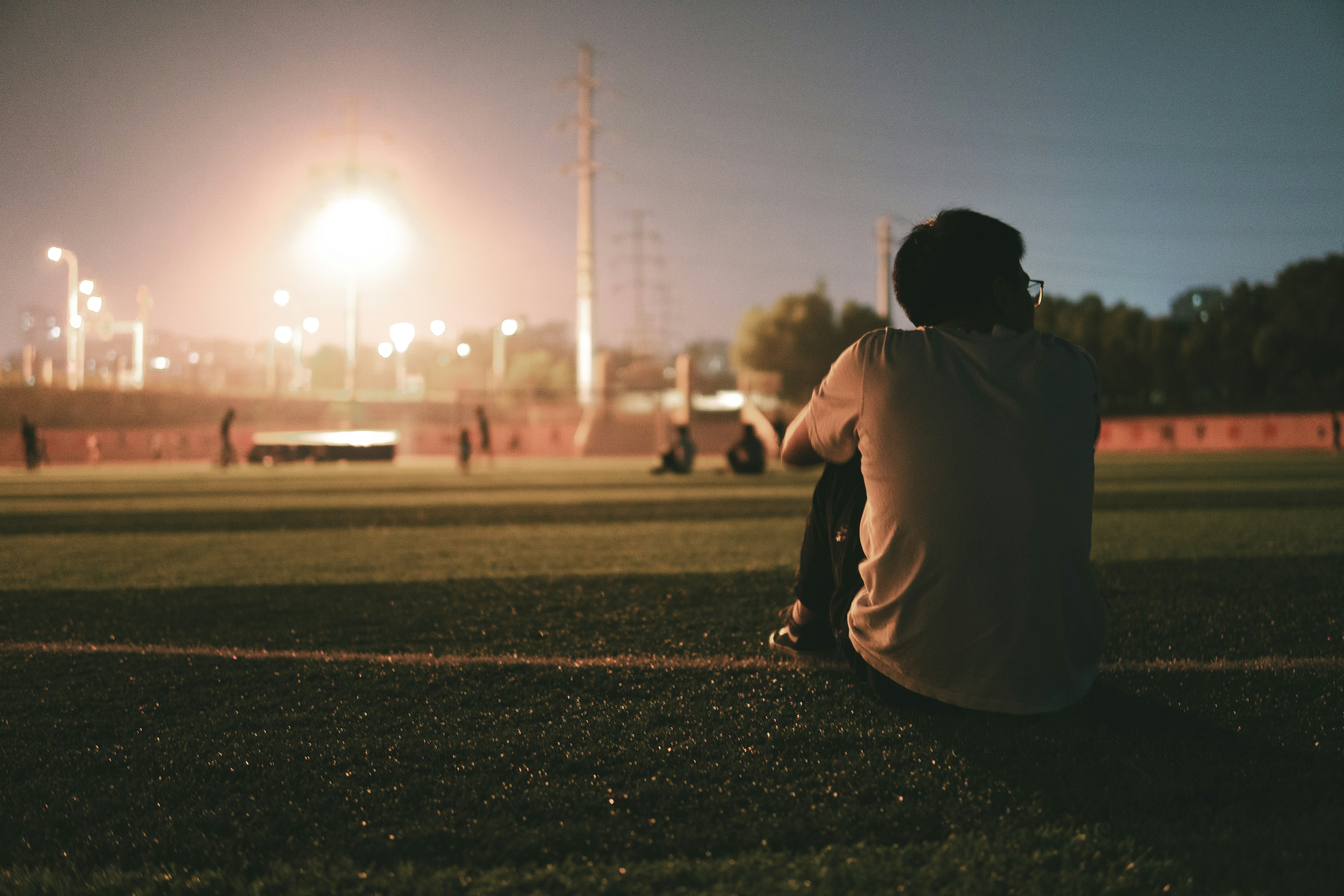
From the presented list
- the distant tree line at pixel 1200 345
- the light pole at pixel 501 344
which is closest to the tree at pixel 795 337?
the distant tree line at pixel 1200 345

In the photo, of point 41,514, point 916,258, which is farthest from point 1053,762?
point 41,514

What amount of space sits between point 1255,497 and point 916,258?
11.8 m

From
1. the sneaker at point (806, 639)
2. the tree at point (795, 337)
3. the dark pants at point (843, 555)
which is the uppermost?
the tree at point (795, 337)

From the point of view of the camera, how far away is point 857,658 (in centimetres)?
234

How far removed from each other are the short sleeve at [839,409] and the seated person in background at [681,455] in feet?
60.5

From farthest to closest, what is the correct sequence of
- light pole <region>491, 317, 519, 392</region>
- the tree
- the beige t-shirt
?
the tree → light pole <region>491, 317, 519, 392</region> → the beige t-shirt

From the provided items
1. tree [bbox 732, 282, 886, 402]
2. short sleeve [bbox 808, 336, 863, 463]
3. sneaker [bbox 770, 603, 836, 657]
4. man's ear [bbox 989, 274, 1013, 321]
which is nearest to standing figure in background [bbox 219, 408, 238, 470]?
sneaker [bbox 770, 603, 836, 657]

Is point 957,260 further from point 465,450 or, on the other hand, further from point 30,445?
point 30,445

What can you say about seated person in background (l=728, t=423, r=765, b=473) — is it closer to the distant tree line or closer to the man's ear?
the man's ear

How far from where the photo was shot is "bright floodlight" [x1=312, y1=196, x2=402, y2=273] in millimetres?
45000

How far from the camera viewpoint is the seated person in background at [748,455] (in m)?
19.4

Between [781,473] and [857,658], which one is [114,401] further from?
[857,658]

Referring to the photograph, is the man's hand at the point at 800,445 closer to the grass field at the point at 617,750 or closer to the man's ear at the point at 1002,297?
the man's ear at the point at 1002,297

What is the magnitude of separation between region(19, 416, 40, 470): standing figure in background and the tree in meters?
61.1
